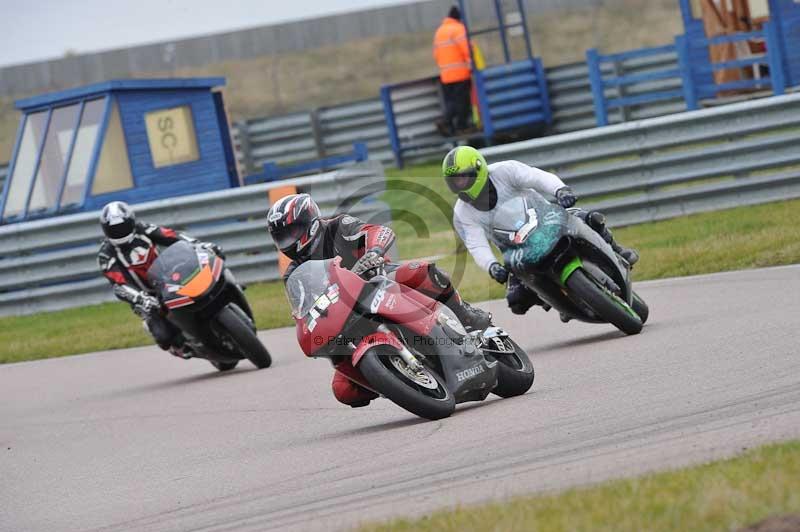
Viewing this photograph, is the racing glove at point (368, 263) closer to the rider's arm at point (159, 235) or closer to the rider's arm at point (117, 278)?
the rider's arm at point (117, 278)

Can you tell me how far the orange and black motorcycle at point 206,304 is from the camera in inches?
518

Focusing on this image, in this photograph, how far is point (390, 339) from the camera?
8.50 meters

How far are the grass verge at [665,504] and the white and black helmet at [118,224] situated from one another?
26.7 ft

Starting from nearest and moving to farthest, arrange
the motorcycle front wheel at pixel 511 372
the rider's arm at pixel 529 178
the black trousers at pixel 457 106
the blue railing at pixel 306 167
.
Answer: the motorcycle front wheel at pixel 511 372 → the rider's arm at pixel 529 178 → the blue railing at pixel 306 167 → the black trousers at pixel 457 106

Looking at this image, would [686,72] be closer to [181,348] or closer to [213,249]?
[213,249]

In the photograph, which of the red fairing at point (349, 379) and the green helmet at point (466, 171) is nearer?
the red fairing at point (349, 379)

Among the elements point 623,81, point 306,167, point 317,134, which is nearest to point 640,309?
point 623,81

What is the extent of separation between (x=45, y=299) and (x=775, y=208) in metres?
8.98

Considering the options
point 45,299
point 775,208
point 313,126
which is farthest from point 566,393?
Answer: point 313,126

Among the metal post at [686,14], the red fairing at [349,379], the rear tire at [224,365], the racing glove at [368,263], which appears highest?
the metal post at [686,14]

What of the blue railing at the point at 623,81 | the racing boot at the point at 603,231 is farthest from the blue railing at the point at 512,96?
the racing boot at the point at 603,231

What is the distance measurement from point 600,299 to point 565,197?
79 cm

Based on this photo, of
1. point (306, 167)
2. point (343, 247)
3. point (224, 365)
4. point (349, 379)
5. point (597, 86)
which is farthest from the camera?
point (306, 167)

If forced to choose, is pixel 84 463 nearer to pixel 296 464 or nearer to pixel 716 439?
pixel 296 464
